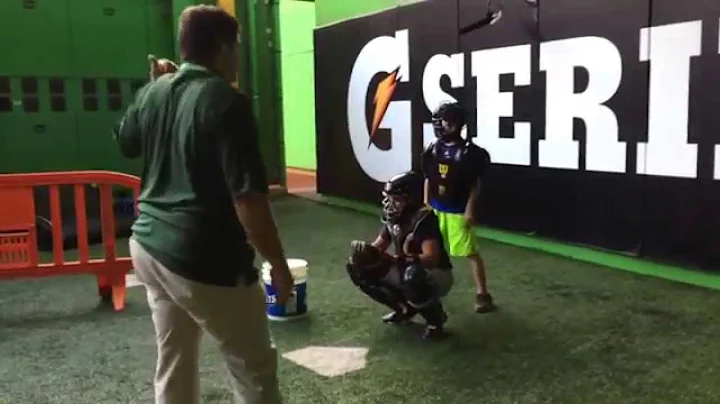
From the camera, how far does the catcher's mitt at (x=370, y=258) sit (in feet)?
11.1

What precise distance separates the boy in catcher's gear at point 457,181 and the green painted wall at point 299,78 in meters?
7.22

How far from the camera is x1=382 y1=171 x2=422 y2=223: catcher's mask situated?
3.28 metres

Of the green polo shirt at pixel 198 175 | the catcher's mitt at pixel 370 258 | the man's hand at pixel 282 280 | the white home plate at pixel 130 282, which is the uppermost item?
the green polo shirt at pixel 198 175

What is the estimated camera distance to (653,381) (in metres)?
2.78

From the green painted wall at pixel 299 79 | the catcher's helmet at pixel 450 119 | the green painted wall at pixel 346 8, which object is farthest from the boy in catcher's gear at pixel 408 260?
the green painted wall at pixel 299 79

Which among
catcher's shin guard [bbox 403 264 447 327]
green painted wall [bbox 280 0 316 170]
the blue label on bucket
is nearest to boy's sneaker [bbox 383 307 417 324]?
catcher's shin guard [bbox 403 264 447 327]

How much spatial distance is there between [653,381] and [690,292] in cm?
150

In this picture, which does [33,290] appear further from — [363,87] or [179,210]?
[363,87]

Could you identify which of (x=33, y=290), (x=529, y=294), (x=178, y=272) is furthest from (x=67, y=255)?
(x=178, y=272)

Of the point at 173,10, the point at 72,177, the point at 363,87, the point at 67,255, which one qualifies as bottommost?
the point at 67,255

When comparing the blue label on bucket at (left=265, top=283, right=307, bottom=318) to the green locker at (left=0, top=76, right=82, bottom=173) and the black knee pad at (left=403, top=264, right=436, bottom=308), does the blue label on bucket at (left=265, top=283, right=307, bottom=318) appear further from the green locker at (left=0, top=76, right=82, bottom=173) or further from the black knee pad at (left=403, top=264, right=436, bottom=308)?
the green locker at (left=0, top=76, right=82, bottom=173)

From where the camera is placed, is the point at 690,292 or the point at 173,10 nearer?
the point at 690,292

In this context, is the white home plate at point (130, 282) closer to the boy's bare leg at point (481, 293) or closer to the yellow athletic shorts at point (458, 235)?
the yellow athletic shorts at point (458, 235)

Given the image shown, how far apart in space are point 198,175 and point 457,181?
2138 millimetres
